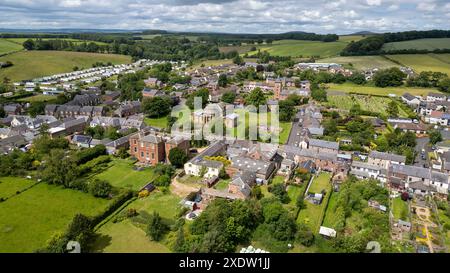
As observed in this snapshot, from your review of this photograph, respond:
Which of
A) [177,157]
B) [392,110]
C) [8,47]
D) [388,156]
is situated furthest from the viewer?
[8,47]

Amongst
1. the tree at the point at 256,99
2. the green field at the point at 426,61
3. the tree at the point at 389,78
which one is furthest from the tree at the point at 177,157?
the green field at the point at 426,61

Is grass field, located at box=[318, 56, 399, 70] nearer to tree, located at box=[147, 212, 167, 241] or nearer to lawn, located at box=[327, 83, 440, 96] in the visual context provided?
lawn, located at box=[327, 83, 440, 96]

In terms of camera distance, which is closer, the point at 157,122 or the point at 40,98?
the point at 157,122

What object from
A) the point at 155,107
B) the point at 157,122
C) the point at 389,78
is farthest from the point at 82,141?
the point at 389,78

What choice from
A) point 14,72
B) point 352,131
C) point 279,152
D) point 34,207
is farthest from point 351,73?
point 14,72

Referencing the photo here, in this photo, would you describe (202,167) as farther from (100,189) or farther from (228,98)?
(228,98)

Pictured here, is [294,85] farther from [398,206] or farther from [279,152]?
[398,206]

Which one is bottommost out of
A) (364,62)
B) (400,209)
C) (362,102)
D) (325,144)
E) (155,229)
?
(400,209)
